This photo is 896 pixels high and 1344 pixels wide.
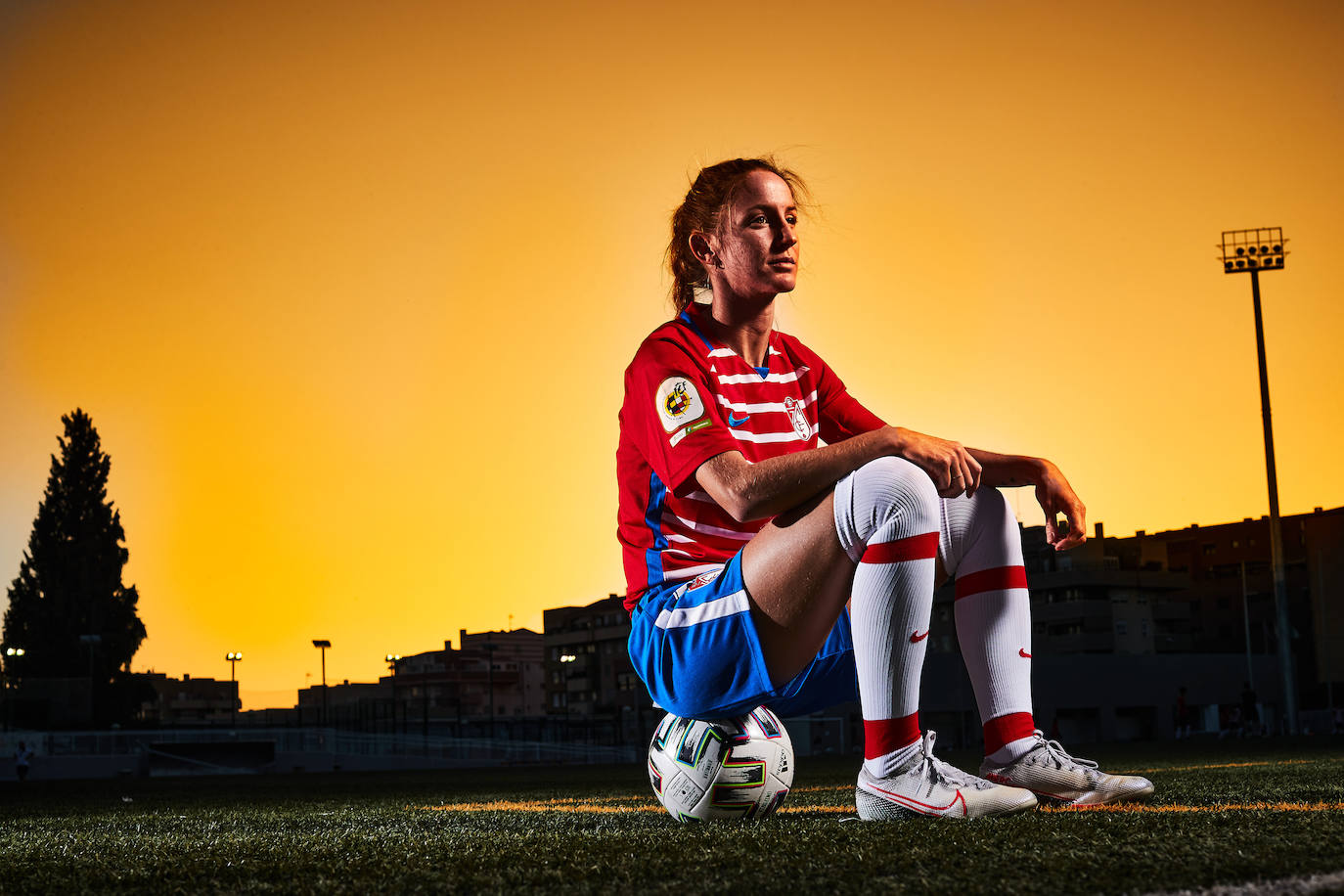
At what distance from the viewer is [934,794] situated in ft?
9.05

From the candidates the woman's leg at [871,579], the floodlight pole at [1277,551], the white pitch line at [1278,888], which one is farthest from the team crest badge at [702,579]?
the floodlight pole at [1277,551]

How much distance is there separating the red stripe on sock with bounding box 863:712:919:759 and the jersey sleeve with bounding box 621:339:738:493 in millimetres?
686

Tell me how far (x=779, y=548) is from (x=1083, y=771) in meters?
0.92

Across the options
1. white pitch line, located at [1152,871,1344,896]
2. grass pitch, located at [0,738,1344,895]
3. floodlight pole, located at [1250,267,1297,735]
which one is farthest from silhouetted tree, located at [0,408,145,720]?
white pitch line, located at [1152,871,1344,896]

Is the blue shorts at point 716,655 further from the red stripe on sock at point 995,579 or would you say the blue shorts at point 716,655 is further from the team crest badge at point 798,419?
the team crest badge at point 798,419

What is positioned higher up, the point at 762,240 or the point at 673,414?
the point at 762,240

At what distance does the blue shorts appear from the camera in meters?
2.95

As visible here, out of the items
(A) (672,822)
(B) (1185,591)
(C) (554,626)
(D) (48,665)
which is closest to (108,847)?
(A) (672,822)

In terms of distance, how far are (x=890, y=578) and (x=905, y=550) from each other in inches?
2.7

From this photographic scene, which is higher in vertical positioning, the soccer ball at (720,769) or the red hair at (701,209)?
the red hair at (701,209)

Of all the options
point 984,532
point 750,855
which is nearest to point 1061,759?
point 984,532

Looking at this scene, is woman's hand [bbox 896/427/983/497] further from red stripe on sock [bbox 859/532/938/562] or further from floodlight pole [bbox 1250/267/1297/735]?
floodlight pole [bbox 1250/267/1297/735]

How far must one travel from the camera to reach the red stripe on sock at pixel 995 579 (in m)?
3.01

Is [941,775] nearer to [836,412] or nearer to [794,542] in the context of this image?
[794,542]
